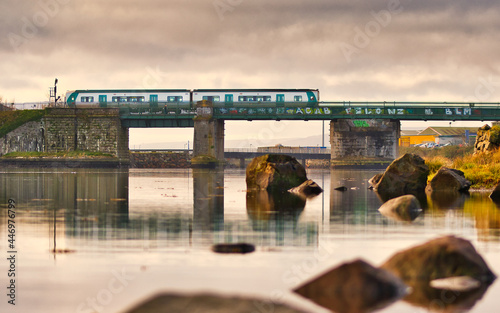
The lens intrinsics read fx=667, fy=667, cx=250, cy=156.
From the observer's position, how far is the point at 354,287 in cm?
877

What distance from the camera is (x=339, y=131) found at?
104188 mm

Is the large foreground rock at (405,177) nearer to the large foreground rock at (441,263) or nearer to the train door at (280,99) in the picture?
the large foreground rock at (441,263)

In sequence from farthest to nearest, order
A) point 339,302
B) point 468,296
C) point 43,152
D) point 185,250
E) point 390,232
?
point 43,152 → point 390,232 → point 185,250 → point 468,296 → point 339,302

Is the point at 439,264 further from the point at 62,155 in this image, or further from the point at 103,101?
the point at 103,101

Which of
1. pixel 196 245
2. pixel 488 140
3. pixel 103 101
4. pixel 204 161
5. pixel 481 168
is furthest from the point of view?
pixel 103 101

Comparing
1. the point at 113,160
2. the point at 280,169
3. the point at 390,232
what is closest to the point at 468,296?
the point at 390,232

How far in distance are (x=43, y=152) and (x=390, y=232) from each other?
91.7 m

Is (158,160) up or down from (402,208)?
up

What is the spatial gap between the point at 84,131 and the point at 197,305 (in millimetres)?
99997

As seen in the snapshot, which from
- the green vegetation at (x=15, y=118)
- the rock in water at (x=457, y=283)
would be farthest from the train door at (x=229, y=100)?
the rock in water at (x=457, y=283)

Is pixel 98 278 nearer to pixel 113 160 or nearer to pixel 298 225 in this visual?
pixel 298 225

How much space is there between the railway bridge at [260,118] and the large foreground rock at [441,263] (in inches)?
3340

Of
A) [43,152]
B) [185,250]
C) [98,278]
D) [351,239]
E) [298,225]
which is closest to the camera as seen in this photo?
[98,278]

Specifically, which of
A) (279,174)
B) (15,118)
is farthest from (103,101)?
(279,174)
